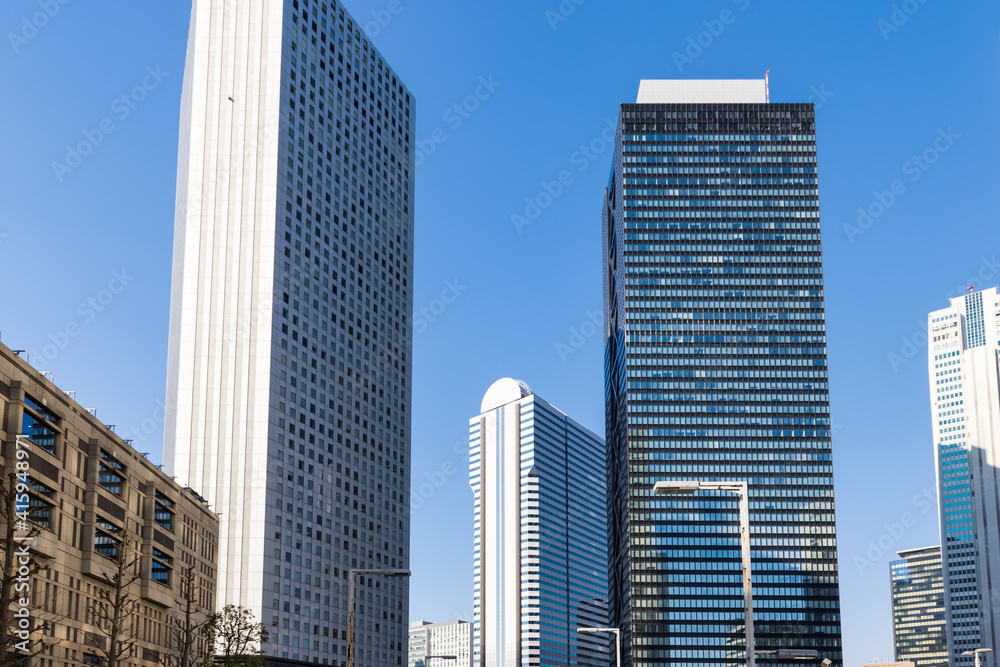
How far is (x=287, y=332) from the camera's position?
484ft

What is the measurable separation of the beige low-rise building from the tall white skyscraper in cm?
3051

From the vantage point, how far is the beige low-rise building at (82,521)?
2862 inches

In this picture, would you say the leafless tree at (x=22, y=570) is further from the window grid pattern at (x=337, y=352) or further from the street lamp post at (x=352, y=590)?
the window grid pattern at (x=337, y=352)

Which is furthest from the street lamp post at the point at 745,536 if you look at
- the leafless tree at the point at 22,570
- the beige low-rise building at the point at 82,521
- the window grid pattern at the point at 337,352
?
the window grid pattern at the point at 337,352

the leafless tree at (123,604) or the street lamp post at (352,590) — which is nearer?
the street lamp post at (352,590)

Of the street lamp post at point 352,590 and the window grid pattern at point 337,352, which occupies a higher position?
the window grid pattern at point 337,352

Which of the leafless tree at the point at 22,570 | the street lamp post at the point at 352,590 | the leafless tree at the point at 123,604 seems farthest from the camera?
the leafless tree at the point at 123,604

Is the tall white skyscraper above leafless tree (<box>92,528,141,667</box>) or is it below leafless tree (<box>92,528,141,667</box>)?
above

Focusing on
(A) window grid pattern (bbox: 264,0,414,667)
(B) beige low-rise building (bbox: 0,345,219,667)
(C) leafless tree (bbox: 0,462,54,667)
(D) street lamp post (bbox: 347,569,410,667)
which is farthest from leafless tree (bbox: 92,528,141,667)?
(D) street lamp post (bbox: 347,569,410,667)

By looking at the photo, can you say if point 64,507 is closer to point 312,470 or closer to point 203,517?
point 203,517

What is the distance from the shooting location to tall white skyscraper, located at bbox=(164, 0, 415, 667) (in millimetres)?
141375

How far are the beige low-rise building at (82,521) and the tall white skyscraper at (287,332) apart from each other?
30.5 metres
